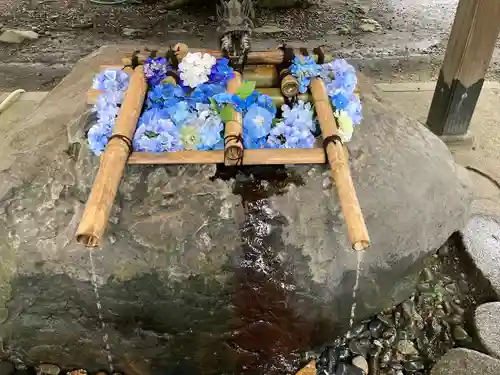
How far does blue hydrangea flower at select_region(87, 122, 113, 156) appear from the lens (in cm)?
219

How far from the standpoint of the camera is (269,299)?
2232 millimetres

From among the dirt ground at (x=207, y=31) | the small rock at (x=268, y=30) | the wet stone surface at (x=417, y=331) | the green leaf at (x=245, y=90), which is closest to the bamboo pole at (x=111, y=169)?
the green leaf at (x=245, y=90)

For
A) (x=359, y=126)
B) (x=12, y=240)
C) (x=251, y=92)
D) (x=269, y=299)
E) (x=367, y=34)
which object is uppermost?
(x=251, y=92)

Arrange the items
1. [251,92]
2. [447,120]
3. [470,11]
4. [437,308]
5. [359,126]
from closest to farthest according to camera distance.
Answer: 1. [251,92]
2. [359,126]
3. [437,308]
4. [470,11]
5. [447,120]

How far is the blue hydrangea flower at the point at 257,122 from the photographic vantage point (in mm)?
2182

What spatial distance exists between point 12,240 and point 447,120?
2817 mm

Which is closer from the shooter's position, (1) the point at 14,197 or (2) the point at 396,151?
(1) the point at 14,197

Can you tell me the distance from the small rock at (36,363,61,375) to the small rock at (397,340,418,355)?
1592 mm

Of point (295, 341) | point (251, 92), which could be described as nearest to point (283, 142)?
point (251, 92)

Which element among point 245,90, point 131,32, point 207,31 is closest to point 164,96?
point 245,90

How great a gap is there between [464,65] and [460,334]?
1732mm

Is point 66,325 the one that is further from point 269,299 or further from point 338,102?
point 338,102

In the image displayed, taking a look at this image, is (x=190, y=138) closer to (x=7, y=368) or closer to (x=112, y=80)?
(x=112, y=80)

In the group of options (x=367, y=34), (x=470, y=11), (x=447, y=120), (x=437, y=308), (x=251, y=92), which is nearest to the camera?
(x=251, y=92)
